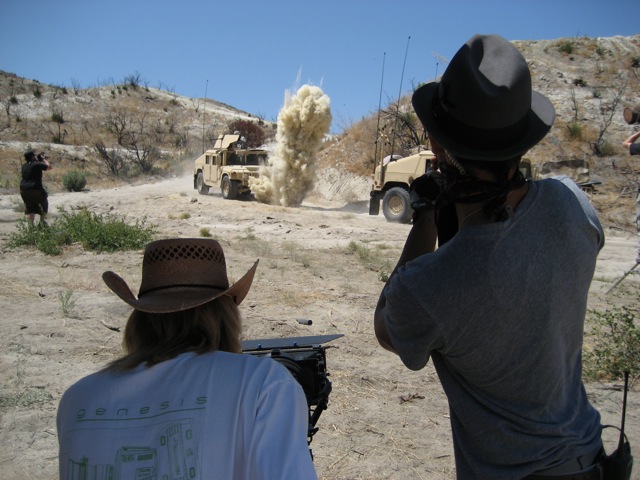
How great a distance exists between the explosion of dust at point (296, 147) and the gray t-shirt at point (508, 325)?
1957cm

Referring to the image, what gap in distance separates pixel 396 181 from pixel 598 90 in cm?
1512

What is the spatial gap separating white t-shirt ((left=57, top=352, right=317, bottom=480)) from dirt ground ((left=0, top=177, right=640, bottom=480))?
2531mm

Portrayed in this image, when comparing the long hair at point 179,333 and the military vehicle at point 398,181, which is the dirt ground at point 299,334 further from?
the military vehicle at point 398,181

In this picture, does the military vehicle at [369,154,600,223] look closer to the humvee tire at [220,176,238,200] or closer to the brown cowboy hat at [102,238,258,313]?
the humvee tire at [220,176,238,200]

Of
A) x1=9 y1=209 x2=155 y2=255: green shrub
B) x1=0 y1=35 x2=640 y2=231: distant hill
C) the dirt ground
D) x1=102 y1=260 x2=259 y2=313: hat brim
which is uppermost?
x1=0 y1=35 x2=640 y2=231: distant hill

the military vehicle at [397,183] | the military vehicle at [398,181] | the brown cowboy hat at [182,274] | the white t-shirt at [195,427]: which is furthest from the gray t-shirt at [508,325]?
the military vehicle at [398,181]

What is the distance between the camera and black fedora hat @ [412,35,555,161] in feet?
4.75

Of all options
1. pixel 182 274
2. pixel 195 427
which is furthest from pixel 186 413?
pixel 182 274

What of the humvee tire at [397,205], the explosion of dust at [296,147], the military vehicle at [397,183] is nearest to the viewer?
the military vehicle at [397,183]

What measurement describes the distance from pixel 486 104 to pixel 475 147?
0.10 m

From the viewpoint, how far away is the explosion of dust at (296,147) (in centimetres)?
2080

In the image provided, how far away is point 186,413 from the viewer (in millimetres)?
1341

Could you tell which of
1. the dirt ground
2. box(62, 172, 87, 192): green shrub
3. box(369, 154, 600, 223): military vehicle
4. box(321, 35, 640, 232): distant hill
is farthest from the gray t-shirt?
box(62, 172, 87, 192): green shrub

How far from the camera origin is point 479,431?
152 cm
